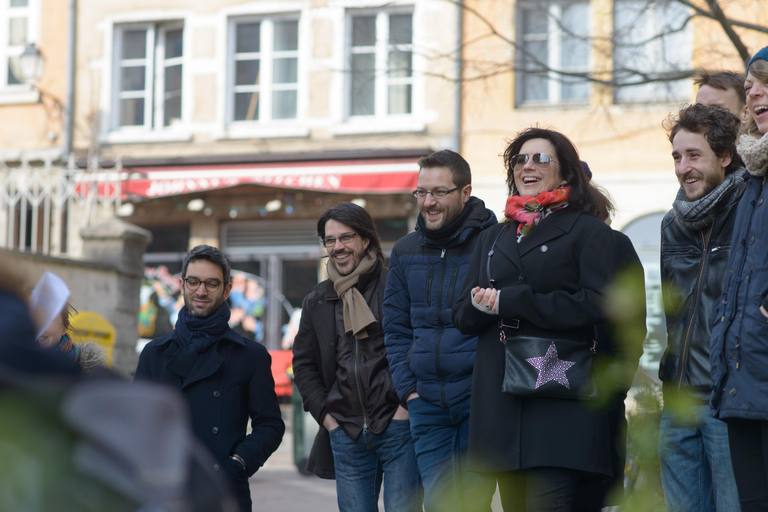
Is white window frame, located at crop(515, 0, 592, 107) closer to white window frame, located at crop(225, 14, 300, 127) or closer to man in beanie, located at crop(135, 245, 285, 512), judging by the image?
white window frame, located at crop(225, 14, 300, 127)

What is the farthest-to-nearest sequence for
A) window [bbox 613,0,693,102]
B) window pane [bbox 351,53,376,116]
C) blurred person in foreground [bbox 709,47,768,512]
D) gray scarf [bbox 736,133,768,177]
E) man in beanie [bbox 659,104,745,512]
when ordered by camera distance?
window pane [bbox 351,53,376,116] → window [bbox 613,0,693,102] → man in beanie [bbox 659,104,745,512] → gray scarf [bbox 736,133,768,177] → blurred person in foreground [bbox 709,47,768,512]

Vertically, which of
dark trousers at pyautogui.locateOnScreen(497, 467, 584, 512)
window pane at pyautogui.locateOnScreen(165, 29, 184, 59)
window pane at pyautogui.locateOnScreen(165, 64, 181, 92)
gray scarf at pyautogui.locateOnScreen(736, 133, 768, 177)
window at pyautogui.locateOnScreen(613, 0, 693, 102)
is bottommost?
dark trousers at pyautogui.locateOnScreen(497, 467, 584, 512)

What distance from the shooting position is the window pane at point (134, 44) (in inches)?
749

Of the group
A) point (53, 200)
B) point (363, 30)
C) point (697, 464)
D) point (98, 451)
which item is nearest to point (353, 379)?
point (697, 464)

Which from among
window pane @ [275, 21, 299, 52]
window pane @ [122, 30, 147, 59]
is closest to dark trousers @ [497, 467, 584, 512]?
window pane @ [275, 21, 299, 52]

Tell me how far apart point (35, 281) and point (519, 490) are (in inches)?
92.3

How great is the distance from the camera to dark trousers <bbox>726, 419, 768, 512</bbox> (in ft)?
11.0

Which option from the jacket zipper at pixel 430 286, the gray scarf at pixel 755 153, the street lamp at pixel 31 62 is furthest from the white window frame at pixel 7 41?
the gray scarf at pixel 755 153

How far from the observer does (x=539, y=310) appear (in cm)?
384

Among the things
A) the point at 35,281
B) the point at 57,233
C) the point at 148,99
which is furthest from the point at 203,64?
the point at 35,281

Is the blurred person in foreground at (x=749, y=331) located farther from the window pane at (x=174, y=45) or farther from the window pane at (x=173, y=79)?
the window pane at (x=174, y=45)

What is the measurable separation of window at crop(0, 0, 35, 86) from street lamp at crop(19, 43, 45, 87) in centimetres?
141

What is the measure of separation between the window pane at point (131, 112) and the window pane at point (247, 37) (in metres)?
2.09

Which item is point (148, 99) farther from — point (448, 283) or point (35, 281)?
point (35, 281)
